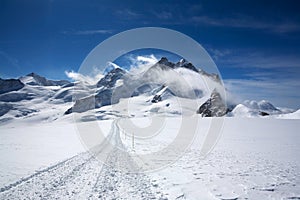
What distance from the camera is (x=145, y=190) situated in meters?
9.03

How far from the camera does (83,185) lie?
928 cm

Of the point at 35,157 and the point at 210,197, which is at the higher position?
the point at 35,157

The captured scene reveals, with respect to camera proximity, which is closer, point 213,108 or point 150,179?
point 150,179

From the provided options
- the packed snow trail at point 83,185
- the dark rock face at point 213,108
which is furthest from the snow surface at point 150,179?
the dark rock face at point 213,108

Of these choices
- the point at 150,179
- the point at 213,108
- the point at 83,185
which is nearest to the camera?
the point at 83,185

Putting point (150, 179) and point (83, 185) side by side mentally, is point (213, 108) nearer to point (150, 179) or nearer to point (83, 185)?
point (150, 179)

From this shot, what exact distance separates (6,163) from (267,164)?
15.2 meters

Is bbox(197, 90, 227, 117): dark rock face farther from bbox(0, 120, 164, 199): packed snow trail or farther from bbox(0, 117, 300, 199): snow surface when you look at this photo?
bbox(0, 120, 164, 199): packed snow trail

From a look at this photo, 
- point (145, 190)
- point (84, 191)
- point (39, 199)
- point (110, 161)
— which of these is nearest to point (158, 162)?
point (110, 161)

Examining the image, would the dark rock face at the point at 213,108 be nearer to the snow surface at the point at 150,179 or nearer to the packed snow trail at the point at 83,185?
the snow surface at the point at 150,179

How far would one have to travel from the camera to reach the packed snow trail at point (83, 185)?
8312 mm

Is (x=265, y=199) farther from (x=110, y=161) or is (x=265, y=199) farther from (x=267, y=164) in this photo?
(x=110, y=161)

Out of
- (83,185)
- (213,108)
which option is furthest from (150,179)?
(213,108)

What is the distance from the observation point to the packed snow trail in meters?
8.31
